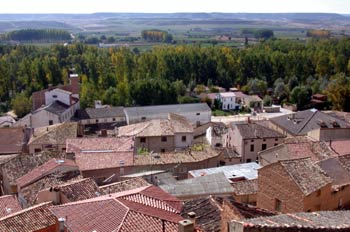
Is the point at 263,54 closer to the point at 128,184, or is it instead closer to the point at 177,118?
the point at 177,118

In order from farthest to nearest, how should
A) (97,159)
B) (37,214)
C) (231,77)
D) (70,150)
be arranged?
(231,77) < (70,150) < (97,159) < (37,214)

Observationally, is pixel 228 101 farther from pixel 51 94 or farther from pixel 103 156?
pixel 103 156

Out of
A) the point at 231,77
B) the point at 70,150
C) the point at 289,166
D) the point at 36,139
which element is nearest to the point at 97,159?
the point at 70,150

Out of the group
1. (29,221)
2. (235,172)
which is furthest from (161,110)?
(29,221)

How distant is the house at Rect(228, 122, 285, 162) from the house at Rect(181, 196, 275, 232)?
1723cm

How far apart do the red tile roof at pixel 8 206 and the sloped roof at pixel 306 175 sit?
38.0 ft

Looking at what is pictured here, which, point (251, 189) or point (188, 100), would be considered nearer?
point (251, 189)

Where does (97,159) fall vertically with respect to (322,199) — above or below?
below

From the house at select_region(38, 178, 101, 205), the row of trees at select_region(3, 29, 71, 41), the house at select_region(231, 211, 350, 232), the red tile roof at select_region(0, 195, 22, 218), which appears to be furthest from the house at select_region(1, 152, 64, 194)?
the row of trees at select_region(3, 29, 71, 41)

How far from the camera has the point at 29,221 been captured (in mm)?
14977

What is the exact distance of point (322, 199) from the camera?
53.7 feet

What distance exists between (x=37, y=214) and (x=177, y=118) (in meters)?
25.4

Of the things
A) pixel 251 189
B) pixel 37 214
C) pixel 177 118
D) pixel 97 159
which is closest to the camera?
pixel 37 214

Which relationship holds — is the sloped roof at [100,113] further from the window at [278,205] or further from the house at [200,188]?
the window at [278,205]
